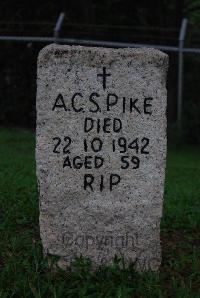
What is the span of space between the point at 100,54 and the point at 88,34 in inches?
345

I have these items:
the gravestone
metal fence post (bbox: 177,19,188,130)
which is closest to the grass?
the gravestone

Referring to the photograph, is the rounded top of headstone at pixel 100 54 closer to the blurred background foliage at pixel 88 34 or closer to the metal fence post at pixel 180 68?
the metal fence post at pixel 180 68

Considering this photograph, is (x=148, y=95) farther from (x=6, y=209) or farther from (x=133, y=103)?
(x=6, y=209)

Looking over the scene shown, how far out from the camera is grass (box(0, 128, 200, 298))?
393 cm

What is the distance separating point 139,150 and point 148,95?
0.36 meters

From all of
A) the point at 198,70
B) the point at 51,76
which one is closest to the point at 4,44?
the point at 198,70

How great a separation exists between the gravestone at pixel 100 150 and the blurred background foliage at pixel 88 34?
739cm

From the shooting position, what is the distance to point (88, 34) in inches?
504

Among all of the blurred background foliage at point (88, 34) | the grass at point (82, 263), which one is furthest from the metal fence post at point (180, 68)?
the grass at point (82, 263)

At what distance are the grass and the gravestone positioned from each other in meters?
0.16

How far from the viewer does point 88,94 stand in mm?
4207

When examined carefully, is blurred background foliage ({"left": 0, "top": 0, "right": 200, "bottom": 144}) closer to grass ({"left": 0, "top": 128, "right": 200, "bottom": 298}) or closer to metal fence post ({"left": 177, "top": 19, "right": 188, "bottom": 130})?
metal fence post ({"left": 177, "top": 19, "right": 188, "bottom": 130})

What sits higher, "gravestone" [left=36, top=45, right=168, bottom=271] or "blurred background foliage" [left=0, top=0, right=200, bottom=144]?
"blurred background foliage" [left=0, top=0, right=200, bottom=144]

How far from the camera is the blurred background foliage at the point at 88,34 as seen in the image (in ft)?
40.8
